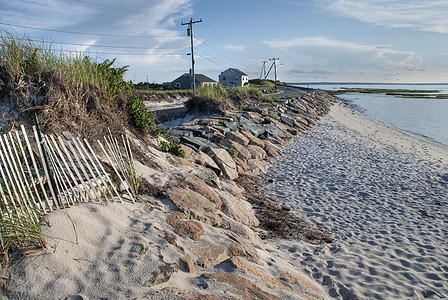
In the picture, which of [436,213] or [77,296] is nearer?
[77,296]

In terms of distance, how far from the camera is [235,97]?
2034cm

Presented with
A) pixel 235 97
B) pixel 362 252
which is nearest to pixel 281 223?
pixel 362 252

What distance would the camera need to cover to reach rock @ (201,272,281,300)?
9.09ft

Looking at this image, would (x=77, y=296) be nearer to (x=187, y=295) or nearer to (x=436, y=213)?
(x=187, y=295)

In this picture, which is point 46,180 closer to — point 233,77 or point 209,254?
point 209,254

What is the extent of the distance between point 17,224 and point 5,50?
3226mm

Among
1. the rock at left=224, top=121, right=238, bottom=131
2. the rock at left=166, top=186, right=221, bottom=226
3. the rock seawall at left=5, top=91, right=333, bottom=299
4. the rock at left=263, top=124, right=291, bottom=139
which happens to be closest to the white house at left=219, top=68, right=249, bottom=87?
the rock at left=263, top=124, right=291, bottom=139

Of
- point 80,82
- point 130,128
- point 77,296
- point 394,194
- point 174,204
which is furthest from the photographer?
point 394,194

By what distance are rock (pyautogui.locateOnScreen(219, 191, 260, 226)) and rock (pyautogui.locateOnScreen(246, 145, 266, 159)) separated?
154 inches

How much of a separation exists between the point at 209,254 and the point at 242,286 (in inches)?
23.8

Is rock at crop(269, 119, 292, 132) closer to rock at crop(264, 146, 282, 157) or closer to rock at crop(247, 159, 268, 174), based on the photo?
rock at crop(264, 146, 282, 157)

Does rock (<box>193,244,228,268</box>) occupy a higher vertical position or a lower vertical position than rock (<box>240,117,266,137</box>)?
lower

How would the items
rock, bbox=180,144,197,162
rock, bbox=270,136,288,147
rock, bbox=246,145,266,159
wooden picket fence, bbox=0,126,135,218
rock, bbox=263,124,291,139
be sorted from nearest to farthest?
wooden picket fence, bbox=0,126,135,218 → rock, bbox=180,144,197,162 → rock, bbox=246,145,266,159 → rock, bbox=270,136,288,147 → rock, bbox=263,124,291,139

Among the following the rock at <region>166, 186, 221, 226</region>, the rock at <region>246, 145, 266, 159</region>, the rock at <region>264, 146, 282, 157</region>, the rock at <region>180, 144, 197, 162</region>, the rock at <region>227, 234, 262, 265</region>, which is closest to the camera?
the rock at <region>227, 234, 262, 265</region>
